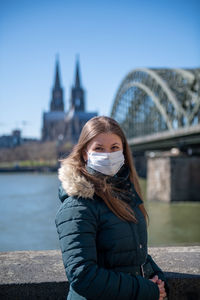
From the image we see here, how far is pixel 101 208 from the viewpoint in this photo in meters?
1.35

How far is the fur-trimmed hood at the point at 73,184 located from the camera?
Result: 4.38 ft

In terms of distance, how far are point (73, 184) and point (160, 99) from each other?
97.1 feet

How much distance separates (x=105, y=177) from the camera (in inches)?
57.8

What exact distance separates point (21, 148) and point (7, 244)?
69.8m

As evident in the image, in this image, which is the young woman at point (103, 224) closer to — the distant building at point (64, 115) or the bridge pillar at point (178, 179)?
the bridge pillar at point (178, 179)

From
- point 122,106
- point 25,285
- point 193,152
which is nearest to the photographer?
point 25,285

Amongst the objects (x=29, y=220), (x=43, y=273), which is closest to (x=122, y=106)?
(x=29, y=220)

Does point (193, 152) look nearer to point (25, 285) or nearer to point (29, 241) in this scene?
point (29, 241)

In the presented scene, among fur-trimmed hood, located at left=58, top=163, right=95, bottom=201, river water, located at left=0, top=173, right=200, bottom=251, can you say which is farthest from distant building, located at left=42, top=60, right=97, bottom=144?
fur-trimmed hood, located at left=58, top=163, right=95, bottom=201

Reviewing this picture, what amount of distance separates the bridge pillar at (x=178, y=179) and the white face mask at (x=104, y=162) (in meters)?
17.6

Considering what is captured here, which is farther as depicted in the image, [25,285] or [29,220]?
[29,220]

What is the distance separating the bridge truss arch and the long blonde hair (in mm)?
22168

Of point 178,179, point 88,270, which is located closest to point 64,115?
point 178,179

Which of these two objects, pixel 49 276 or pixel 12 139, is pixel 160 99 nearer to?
pixel 49 276
